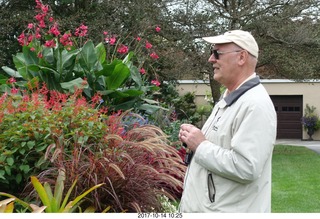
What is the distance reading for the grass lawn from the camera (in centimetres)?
911

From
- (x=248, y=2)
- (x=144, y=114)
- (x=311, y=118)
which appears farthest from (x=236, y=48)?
(x=311, y=118)

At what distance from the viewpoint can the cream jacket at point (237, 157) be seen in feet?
9.80

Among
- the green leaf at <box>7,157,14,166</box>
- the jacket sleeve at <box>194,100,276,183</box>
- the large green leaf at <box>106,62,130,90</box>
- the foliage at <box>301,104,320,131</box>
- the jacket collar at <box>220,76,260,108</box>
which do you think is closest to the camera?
the jacket sleeve at <box>194,100,276,183</box>

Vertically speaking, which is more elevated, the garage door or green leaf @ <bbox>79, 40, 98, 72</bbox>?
green leaf @ <bbox>79, 40, 98, 72</bbox>

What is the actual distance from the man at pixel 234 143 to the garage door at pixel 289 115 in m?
34.2

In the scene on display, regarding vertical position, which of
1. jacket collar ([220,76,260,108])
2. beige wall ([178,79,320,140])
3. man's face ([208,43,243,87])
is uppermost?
man's face ([208,43,243,87])

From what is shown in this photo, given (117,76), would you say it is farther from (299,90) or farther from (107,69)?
(299,90)

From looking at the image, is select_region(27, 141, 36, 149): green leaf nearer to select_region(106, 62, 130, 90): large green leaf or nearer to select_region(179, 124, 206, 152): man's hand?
select_region(179, 124, 206, 152): man's hand

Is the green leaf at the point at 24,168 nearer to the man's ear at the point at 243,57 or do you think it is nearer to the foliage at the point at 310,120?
the man's ear at the point at 243,57

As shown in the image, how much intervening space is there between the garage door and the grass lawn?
1867 cm

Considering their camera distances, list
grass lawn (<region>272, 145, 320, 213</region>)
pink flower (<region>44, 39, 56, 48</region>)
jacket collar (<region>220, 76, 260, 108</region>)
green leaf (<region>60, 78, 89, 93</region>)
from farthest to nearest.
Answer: pink flower (<region>44, 39, 56, 48</region>) → grass lawn (<region>272, 145, 320, 213</region>) → green leaf (<region>60, 78, 89, 93</region>) → jacket collar (<region>220, 76, 260, 108</region>)

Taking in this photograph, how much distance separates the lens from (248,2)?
800 inches

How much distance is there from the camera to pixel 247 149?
117 inches

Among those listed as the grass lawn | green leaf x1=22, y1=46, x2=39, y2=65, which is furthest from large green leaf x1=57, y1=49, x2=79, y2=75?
the grass lawn
